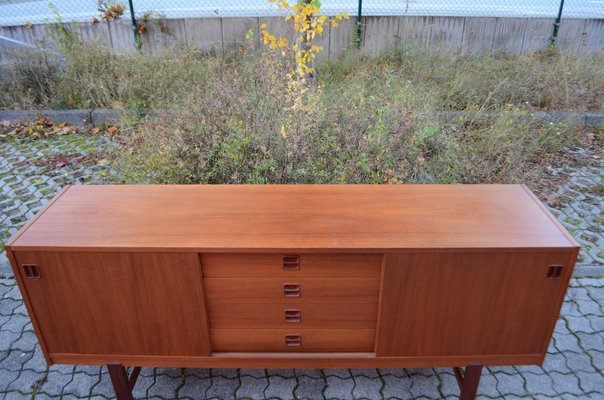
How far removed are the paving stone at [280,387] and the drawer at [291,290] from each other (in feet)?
2.21

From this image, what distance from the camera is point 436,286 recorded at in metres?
1.92

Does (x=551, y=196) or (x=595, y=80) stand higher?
(x=595, y=80)

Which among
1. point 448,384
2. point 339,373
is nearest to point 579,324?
point 448,384

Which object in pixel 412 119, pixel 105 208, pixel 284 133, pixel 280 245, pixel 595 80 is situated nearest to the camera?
pixel 280 245

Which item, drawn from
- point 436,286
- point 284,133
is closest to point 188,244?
point 436,286

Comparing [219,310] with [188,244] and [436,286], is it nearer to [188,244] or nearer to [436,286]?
[188,244]

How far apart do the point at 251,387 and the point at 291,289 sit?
0.79 meters

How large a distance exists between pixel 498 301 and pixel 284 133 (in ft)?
6.88

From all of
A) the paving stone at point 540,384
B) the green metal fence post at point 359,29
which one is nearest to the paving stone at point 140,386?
the paving stone at point 540,384

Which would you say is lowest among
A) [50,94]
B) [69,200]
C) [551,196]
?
[551,196]

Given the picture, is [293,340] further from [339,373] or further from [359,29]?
[359,29]

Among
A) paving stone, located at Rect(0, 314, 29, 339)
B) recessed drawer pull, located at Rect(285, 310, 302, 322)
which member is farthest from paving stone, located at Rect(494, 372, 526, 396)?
paving stone, located at Rect(0, 314, 29, 339)

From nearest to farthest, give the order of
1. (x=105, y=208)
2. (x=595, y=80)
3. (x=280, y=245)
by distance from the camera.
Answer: (x=280, y=245)
(x=105, y=208)
(x=595, y=80)

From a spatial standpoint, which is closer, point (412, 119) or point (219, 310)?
point (219, 310)
